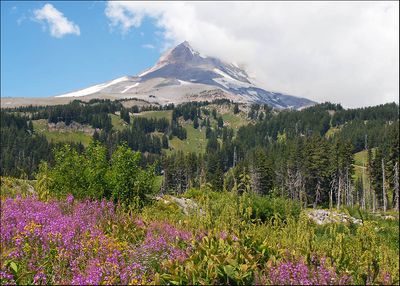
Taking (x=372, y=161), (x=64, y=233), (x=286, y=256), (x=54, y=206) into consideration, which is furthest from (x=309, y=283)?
(x=372, y=161)

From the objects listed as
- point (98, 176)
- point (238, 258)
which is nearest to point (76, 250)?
point (238, 258)

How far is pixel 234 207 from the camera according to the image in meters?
8.26

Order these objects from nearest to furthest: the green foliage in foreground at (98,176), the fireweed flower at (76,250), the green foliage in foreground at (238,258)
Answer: the green foliage in foreground at (238,258) → the fireweed flower at (76,250) → the green foliage in foreground at (98,176)

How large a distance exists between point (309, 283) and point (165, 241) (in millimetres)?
3076

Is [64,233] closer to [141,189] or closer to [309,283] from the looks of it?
[309,283]

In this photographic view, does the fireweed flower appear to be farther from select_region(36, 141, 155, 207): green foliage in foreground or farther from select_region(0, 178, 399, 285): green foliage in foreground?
select_region(36, 141, 155, 207): green foliage in foreground

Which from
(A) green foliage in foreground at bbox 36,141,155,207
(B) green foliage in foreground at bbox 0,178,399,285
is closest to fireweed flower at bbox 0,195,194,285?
(B) green foliage in foreground at bbox 0,178,399,285

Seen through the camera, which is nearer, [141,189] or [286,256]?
[286,256]

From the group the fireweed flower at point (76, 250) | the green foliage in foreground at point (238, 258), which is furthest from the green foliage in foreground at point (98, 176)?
the green foliage in foreground at point (238, 258)

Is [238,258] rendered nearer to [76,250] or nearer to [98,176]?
[76,250]

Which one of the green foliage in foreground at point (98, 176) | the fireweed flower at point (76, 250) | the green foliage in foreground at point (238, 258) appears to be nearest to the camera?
the green foliage in foreground at point (238, 258)

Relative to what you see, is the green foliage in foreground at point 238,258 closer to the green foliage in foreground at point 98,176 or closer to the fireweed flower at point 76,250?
the fireweed flower at point 76,250

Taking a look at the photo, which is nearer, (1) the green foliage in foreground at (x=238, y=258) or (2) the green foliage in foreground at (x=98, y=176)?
(1) the green foliage in foreground at (x=238, y=258)

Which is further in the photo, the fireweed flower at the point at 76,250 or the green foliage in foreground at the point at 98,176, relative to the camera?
the green foliage in foreground at the point at 98,176
